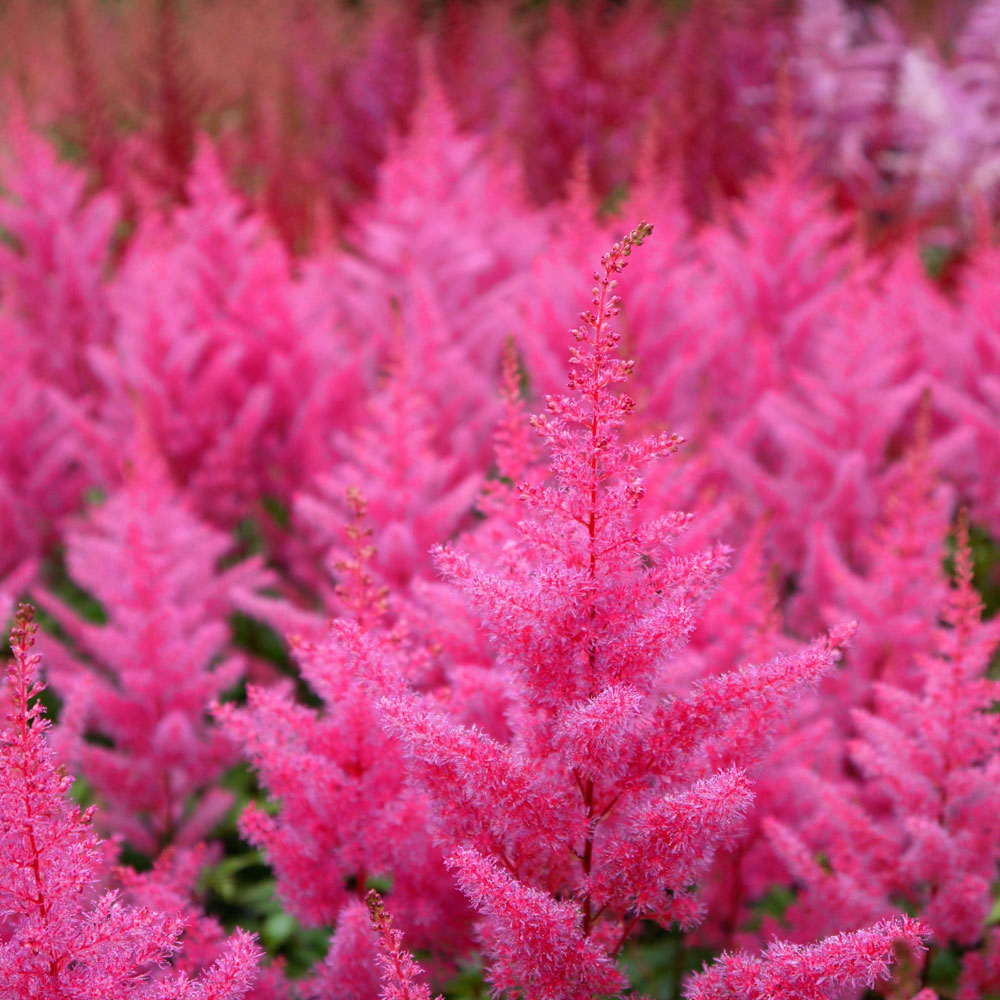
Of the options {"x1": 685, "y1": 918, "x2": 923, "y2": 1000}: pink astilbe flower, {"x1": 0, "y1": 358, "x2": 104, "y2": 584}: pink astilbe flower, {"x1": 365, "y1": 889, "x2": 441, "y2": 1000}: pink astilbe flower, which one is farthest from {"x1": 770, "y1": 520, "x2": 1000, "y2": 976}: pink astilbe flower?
{"x1": 0, "y1": 358, "x2": 104, "y2": 584}: pink astilbe flower

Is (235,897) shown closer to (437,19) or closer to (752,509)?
(752,509)

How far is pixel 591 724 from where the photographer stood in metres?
1.22

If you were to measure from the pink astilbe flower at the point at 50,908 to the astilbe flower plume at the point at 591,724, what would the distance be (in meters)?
0.35

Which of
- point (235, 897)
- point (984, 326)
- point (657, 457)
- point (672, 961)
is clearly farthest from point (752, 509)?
point (657, 457)

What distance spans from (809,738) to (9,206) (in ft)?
11.9

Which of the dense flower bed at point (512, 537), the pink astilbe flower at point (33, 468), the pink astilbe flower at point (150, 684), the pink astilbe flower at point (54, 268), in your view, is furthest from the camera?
the pink astilbe flower at point (54, 268)

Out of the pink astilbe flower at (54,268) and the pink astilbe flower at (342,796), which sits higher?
the pink astilbe flower at (54,268)

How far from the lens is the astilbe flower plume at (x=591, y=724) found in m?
1.24

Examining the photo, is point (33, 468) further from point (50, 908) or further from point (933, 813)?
point (933, 813)

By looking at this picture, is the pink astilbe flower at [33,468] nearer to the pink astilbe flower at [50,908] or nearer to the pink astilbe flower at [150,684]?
the pink astilbe flower at [150,684]

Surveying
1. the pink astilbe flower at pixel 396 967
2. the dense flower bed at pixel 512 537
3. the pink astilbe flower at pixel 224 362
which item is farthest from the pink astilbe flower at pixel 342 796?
the pink astilbe flower at pixel 224 362

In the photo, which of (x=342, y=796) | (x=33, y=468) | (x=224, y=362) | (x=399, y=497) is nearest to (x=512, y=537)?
(x=342, y=796)

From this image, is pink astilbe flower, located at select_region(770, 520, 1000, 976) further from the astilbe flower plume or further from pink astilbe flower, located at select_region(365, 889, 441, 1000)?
pink astilbe flower, located at select_region(365, 889, 441, 1000)

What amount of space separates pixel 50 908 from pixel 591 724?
701 millimetres
